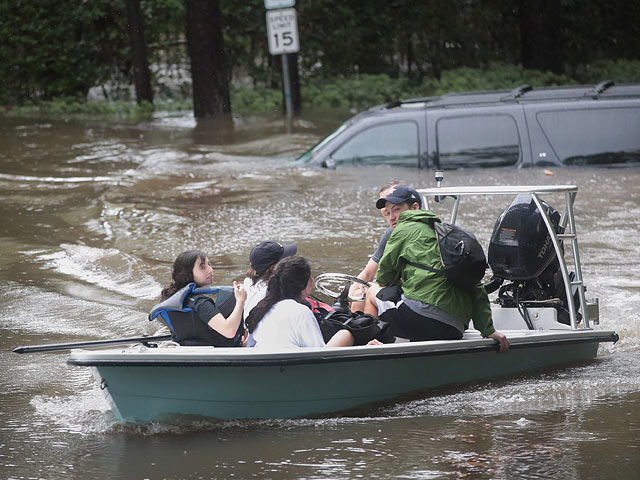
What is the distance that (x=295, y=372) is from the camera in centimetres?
571

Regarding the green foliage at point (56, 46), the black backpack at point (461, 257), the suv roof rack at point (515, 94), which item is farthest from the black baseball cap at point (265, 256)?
the green foliage at point (56, 46)

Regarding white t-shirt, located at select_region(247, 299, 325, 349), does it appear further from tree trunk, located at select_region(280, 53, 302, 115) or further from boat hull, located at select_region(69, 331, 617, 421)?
tree trunk, located at select_region(280, 53, 302, 115)

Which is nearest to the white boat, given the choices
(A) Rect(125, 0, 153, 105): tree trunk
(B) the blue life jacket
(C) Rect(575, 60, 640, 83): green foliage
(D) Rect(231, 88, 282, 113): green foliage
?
(B) the blue life jacket

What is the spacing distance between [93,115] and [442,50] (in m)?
8.24

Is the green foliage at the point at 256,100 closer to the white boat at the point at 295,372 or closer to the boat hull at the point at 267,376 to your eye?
the white boat at the point at 295,372

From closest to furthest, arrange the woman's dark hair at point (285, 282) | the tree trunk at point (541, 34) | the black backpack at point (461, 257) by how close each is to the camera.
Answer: the woman's dark hair at point (285, 282) → the black backpack at point (461, 257) → the tree trunk at point (541, 34)

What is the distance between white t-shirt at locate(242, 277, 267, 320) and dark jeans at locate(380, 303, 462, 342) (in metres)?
0.85

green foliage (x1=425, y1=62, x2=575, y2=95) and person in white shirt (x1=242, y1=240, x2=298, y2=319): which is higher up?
green foliage (x1=425, y1=62, x2=575, y2=95)

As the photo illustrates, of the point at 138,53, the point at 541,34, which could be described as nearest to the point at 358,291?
the point at 138,53

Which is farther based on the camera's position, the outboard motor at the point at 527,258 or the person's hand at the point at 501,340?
the outboard motor at the point at 527,258

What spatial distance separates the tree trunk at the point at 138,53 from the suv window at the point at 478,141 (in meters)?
11.1

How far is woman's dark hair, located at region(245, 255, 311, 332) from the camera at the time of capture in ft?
19.0

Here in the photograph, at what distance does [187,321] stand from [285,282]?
0.71m

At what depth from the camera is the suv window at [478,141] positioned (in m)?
11.6
